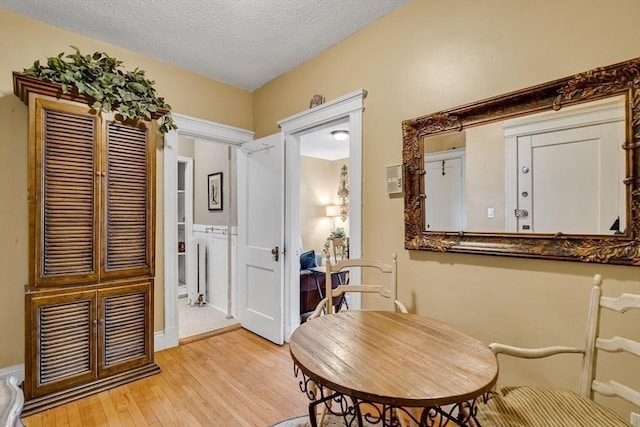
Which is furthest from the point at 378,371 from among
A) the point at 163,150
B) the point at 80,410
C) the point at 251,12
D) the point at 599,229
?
the point at 163,150

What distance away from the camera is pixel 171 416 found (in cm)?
201

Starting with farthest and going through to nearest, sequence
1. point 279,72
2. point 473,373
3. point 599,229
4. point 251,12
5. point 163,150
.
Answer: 1. point 279,72
2. point 163,150
3. point 251,12
4. point 599,229
5. point 473,373

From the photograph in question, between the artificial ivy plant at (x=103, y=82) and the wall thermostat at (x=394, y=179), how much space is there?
192 centimetres

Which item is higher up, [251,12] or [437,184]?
[251,12]

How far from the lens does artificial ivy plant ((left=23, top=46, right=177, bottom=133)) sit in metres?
2.10

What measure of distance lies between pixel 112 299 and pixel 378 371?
6.97 ft

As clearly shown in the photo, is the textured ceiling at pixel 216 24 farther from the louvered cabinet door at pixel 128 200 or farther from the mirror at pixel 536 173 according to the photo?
the mirror at pixel 536 173

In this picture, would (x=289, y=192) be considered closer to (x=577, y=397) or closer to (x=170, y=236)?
(x=170, y=236)

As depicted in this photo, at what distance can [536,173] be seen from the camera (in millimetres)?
1673

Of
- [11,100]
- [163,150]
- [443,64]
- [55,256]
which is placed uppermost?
[443,64]

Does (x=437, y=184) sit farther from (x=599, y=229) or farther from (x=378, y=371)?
(x=378, y=371)

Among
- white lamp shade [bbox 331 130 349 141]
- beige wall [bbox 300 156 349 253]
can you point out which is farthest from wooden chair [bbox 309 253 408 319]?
beige wall [bbox 300 156 349 253]

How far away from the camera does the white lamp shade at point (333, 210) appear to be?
22.6 ft

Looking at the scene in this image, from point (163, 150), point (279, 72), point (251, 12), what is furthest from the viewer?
point (279, 72)
